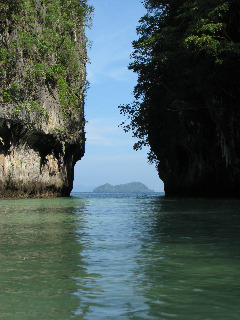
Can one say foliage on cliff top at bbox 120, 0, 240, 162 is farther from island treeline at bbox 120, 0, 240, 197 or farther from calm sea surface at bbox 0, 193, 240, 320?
calm sea surface at bbox 0, 193, 240, 320

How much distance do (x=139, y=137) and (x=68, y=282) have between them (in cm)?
3349

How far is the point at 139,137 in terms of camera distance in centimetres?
3719

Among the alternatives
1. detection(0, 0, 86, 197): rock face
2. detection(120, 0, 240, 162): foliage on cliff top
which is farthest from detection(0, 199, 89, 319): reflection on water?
detection(0, 0, 86, 197): rock face

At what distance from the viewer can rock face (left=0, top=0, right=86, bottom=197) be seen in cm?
2808

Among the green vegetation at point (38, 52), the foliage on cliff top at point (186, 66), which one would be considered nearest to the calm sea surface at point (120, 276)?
the foliage on cliff top at point (186, 66)

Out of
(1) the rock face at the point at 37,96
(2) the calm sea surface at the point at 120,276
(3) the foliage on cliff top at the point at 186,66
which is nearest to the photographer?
(2) the calm sea surface at the point at 120,276

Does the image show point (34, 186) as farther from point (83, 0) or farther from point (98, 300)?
point (98, 300)

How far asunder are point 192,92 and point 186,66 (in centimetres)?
256

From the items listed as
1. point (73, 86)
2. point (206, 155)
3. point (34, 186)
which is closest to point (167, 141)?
point (206, 155)

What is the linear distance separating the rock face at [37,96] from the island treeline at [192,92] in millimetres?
5461

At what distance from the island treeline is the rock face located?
5.46m

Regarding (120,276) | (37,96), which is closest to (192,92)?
(37,96)

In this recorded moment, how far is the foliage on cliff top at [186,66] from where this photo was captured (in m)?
21.3

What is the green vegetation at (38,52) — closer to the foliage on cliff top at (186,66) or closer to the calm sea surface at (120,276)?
the foliage on cliff top at (186,66)
